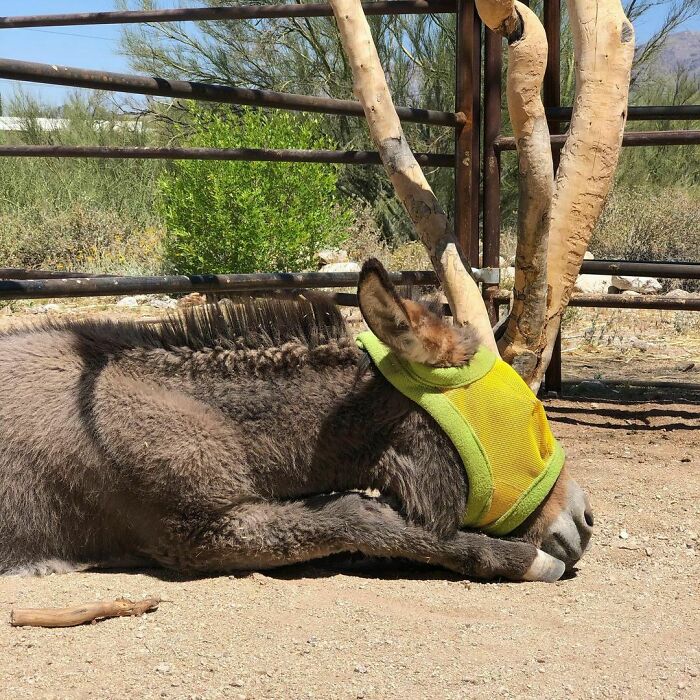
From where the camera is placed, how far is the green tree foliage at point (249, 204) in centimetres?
1052

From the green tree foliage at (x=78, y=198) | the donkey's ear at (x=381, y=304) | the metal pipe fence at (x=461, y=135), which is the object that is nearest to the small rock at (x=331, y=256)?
the green tree foliage at (x=78, y=198)

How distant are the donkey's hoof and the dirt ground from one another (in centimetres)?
4

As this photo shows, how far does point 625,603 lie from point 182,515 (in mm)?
1418

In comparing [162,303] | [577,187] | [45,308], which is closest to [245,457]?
[577,187]

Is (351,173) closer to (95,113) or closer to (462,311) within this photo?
(95,113)

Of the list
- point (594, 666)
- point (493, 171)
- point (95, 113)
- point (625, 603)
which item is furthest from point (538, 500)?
point (95, 113)

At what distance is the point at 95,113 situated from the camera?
20.2 metres

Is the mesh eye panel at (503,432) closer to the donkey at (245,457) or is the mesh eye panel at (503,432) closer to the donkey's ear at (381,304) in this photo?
the donkey at (245,457)

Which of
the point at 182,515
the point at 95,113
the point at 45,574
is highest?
the point at 95,113

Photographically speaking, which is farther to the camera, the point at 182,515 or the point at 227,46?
the point at 227,46

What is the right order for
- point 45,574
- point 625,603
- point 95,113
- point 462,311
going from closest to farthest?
point 625,603 < point 45,574 < point 462,311 < point 95,113

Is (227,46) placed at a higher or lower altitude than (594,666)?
higher

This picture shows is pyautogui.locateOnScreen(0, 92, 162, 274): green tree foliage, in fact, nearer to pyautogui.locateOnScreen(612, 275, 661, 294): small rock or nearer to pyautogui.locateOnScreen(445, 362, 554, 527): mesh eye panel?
pyautogui.locateOnScreen(612, 275, 661, 294): small rock

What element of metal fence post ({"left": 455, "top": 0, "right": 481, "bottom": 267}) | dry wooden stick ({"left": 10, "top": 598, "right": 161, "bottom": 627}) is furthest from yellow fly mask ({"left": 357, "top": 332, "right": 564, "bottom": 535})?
metal fence post ({"left": 455, "top": 0, "right": 481, "bottom": 267})
